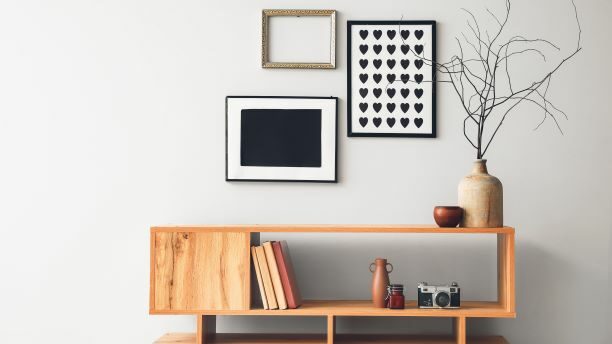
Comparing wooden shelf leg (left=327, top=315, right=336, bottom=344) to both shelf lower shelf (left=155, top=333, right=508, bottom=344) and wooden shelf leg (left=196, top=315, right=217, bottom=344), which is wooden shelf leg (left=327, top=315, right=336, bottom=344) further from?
wooden shelf leg (left=196, top=315, right=217, bottom=344)

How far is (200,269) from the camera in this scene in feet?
7.81

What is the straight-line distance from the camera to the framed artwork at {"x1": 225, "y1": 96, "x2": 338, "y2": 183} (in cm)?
269

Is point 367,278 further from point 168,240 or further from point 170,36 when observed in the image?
point 170,36

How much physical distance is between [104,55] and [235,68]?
56 cm

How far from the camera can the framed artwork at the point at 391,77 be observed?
8.81ft

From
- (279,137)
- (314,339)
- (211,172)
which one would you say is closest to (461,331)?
(314,339)

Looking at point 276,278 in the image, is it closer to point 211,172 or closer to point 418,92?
point 211,172

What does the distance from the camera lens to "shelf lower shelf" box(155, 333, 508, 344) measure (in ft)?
0.68

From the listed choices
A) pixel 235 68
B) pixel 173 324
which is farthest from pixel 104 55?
pixel 173 324

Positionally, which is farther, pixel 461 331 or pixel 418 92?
pixel 418 92

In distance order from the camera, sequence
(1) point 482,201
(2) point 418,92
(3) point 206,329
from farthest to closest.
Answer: (2) point 418,92 < (3) point 206,329 < (1) point 482,201

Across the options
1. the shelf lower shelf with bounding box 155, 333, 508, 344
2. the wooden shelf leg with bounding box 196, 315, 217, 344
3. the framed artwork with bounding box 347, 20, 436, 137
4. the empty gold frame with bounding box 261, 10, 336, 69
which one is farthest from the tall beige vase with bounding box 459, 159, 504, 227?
the wooden shelf leg with bounding box 196, 315, 217, 344

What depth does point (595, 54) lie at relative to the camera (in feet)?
8.78

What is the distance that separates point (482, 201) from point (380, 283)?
1.57 ft
